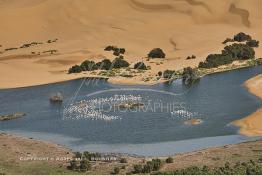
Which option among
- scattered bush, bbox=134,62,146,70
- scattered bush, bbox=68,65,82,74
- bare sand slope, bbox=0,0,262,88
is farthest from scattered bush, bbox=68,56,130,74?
bare sand slope, bbox=0,0,262,88

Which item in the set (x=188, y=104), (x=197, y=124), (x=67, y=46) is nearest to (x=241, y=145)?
(x=197, y=124)

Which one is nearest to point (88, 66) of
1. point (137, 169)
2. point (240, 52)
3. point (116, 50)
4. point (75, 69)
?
point (75, 69)

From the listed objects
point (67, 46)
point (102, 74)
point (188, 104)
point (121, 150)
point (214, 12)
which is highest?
point (214, 12)

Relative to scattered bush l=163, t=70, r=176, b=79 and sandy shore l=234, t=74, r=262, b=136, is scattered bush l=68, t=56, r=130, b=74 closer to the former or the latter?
scattered bush l=163, t=70, r=176, b=79

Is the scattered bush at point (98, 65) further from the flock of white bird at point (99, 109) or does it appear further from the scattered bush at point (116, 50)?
the flock of white bird at point (99, 109)

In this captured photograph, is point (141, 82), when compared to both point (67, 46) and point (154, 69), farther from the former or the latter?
point (67, 46)

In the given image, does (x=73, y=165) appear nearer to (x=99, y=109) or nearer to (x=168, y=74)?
(x=99, y=109)
